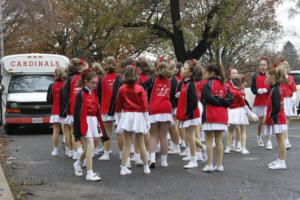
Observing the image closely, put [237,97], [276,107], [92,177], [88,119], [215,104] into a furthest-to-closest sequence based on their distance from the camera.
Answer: [237,97], [276,107], [215,104], [88,119], [92,177]

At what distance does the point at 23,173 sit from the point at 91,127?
1575 millimetres

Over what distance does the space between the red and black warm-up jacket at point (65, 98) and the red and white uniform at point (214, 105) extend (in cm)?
260

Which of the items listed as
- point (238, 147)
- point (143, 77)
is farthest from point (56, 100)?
point (238, 147)

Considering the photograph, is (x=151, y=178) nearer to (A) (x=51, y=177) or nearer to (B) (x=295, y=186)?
(A) (x=51, y=177)

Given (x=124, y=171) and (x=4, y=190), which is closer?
(x=4, y=190)


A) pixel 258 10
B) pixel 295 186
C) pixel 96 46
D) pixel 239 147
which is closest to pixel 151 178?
pixel 295 186

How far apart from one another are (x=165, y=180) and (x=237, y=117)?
3.46 m

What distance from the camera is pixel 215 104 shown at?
9.19 meters

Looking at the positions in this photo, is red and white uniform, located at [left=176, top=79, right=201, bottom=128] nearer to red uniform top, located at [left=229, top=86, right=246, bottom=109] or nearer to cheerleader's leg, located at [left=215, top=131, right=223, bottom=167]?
cheerleader's leg, located at [left=215, top=131, right=223, bottom=167]

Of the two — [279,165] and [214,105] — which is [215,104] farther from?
[279,165]

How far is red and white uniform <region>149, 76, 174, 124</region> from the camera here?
9.77 m

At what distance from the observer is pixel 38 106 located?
16.8m

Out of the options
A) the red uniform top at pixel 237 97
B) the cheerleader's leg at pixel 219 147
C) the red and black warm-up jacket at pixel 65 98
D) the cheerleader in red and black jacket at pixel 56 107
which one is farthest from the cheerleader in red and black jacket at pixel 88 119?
the red uniform top at pixel 237 97

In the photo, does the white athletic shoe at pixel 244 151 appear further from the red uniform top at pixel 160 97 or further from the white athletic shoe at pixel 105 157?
the white athletic shoe at pixel 105 157
